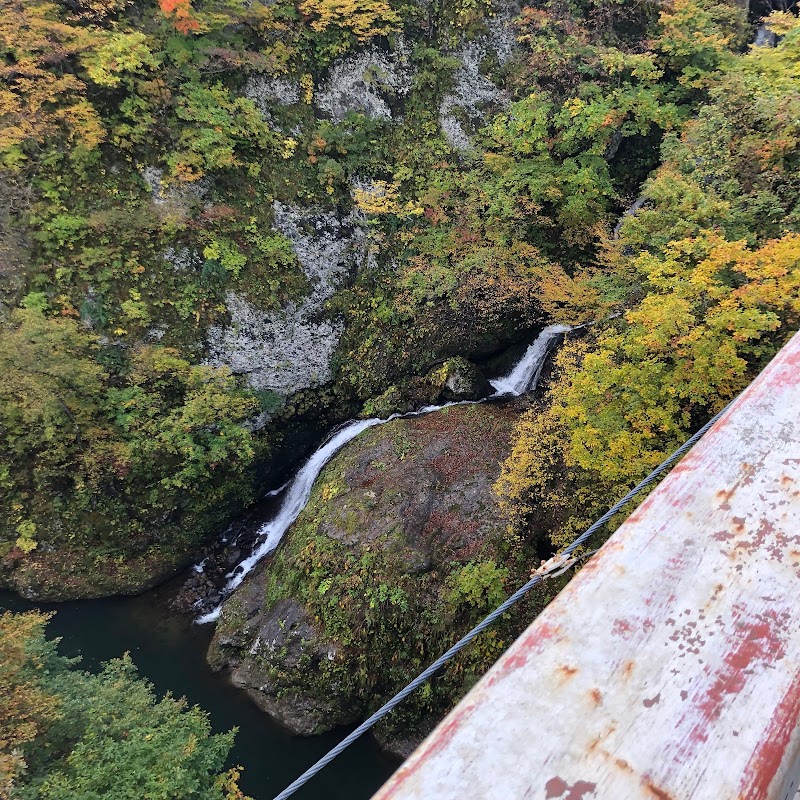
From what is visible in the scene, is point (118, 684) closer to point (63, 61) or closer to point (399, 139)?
point (63, 61)

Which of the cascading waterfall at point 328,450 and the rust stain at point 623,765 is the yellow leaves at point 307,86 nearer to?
the cascading waterfall at point 328,450

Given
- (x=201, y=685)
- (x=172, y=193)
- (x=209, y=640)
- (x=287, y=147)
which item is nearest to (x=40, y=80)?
(x=172, y=193)

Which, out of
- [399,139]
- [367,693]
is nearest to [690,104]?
[399,139]

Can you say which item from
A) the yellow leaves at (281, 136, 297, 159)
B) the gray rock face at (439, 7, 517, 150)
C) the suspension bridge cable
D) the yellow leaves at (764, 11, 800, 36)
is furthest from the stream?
the suspension bridge cable

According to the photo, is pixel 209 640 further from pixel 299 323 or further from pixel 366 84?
pixel 366 84

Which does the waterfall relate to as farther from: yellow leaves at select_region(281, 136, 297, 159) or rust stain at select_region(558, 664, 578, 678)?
rust stain at select_region(558, 664, 578, 678)
